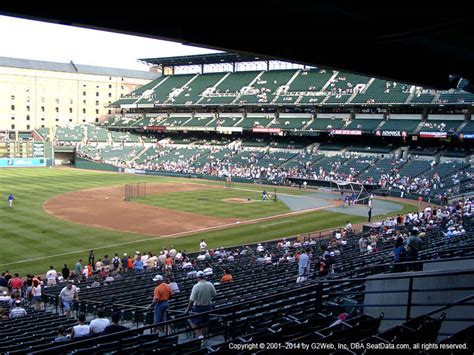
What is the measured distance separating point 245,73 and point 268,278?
8082cm

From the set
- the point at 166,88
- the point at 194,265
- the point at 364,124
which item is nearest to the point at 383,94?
the point at 364,124

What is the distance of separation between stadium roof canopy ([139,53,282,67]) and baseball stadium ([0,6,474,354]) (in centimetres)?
65

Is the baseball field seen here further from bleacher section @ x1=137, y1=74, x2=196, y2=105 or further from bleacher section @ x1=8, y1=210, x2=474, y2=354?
bleacher section @ x1=137, y1=74, x2=196, y2=105

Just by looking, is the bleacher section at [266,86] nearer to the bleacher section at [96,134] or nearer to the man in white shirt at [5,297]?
the bleacher section at [96,134]

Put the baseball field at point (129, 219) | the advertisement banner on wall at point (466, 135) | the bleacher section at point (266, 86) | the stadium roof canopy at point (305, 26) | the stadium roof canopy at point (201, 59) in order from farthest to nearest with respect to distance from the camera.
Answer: the stadium roof canopy at point (201, 59) < the bleacher section at point (266, 86) < the advertisement banner on wall at point (466, 135) < the baseball field at point (129, 219) < the stadium roof canopy at point (305, 26)

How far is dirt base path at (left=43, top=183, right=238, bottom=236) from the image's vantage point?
36.5m

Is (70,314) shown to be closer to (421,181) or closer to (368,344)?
(368,344)

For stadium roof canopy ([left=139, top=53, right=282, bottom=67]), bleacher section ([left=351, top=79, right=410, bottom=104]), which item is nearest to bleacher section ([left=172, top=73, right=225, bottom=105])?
stadium roof canopy ([left=139, top=53, right=282, bottom=67])

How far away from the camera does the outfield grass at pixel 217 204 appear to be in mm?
42969

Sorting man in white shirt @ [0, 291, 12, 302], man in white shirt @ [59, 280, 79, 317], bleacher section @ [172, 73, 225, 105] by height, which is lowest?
man in white shirt @ [0, 291, 12, 302]

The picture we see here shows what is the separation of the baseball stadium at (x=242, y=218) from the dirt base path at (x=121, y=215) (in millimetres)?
277

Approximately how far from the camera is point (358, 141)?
71.6 metres

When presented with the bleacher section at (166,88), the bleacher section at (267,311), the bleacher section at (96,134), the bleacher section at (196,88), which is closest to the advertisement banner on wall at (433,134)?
the bleacher section at (267,311)

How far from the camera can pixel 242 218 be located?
4047 centimetres
